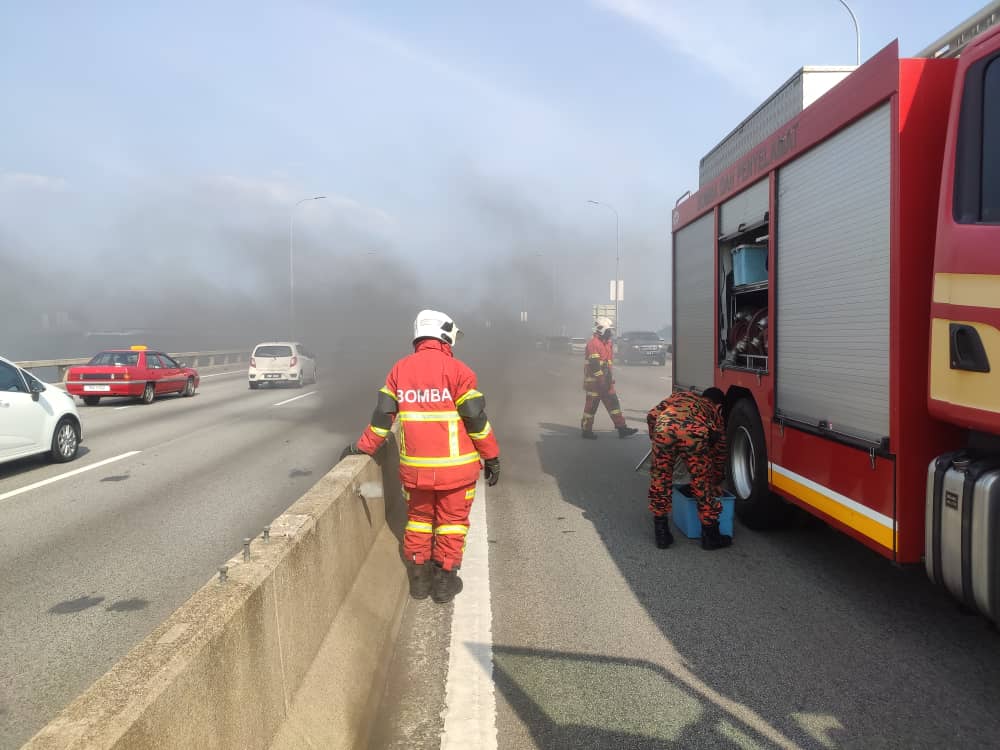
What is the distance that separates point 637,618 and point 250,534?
360cm

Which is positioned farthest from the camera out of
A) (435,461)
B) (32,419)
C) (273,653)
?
(32,419)

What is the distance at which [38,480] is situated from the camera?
922cm

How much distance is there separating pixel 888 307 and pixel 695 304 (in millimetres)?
4332

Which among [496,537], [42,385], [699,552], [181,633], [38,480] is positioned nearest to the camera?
[181,633]

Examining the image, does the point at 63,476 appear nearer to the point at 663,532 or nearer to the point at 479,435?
the point at 479,435

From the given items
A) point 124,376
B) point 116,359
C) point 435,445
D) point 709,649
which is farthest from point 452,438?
point 116,359

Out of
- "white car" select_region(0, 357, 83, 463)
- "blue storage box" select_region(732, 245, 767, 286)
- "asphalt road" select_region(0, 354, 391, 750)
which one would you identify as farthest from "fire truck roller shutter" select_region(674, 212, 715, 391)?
"white car" select_region(0, 357, 83, 463)

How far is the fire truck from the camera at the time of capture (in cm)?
339

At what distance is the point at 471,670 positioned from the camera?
12.6 ft

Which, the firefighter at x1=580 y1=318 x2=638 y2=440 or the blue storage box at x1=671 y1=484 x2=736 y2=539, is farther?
the firefighter at x1=580 y1=318 x2=638 y2=440

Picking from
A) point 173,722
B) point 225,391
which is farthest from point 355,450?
point 225,391

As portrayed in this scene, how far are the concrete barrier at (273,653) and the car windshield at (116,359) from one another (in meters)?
15.9

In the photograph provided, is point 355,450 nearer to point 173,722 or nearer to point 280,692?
point 280,692

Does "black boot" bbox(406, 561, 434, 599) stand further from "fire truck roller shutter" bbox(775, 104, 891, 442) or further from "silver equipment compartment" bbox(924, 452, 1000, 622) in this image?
"silver equipment compartment" bbox(924, 452, 1000, 622)
